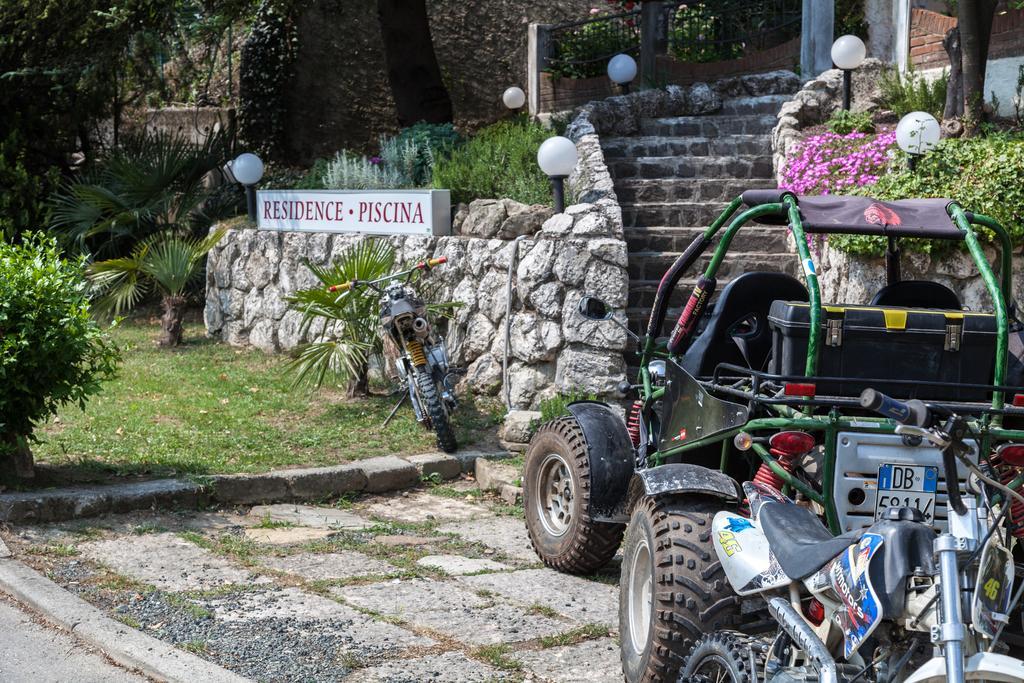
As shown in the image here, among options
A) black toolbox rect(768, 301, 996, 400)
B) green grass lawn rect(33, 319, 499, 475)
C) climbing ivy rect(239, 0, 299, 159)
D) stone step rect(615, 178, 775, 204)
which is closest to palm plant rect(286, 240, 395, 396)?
green grass lawn rect(33, 319, 499, 475)

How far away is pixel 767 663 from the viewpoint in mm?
3496

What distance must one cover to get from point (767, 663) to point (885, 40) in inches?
506

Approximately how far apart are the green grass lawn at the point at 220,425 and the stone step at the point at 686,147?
13.3ft

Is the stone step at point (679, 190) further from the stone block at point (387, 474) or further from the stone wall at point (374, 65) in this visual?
the stone wall at point (374, 65)

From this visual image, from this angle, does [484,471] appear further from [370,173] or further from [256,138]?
[256,138]

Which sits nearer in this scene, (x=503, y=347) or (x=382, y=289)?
(x=382, y=289)

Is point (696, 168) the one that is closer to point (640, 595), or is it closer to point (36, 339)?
point (36, 339)

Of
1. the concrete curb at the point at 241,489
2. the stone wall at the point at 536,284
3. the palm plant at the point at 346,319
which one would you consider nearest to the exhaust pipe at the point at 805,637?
the concrete curb at the point at 241,489

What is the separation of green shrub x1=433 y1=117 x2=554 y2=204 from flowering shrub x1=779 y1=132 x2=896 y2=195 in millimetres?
2324

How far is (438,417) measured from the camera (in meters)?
8.41

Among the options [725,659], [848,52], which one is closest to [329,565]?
[725,659]

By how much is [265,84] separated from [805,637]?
55.3 ft

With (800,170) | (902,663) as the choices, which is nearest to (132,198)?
(800,170)

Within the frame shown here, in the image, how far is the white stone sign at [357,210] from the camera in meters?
10.6
